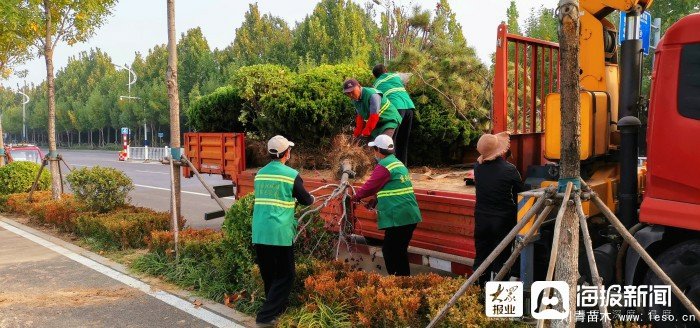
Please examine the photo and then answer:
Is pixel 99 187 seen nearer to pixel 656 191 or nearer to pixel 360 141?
pixel 360 141

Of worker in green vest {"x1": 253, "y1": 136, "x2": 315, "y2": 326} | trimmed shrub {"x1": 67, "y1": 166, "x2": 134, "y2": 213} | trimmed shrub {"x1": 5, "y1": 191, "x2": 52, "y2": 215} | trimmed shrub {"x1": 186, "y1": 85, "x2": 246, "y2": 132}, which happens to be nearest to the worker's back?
worker in green vest {"x1": 253, "y1": 136, "x2": 315, "y2": 326}

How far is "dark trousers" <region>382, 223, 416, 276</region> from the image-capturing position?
4.94 meters

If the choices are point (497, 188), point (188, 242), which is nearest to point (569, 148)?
point (497, 188)

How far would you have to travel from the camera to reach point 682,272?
3.59m

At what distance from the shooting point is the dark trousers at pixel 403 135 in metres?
6.53

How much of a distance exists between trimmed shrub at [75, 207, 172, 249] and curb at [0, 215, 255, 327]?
0.88ft

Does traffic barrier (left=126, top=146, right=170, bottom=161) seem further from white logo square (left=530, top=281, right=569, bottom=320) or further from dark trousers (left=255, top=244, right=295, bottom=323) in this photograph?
white logo square (left=530, top=281, right=569, bottom=320)

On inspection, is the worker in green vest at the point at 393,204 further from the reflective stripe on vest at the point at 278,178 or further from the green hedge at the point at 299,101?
the green hedge at the point at 299,101

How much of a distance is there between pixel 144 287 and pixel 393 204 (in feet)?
9.67

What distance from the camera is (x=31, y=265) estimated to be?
24.2 feet

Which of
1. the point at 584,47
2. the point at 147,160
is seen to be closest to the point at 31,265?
the point at 584,47

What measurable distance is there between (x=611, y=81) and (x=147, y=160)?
35587 millimetres

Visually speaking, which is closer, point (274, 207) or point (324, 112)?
point (274, 207)

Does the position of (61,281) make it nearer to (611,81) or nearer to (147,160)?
(611,81)
